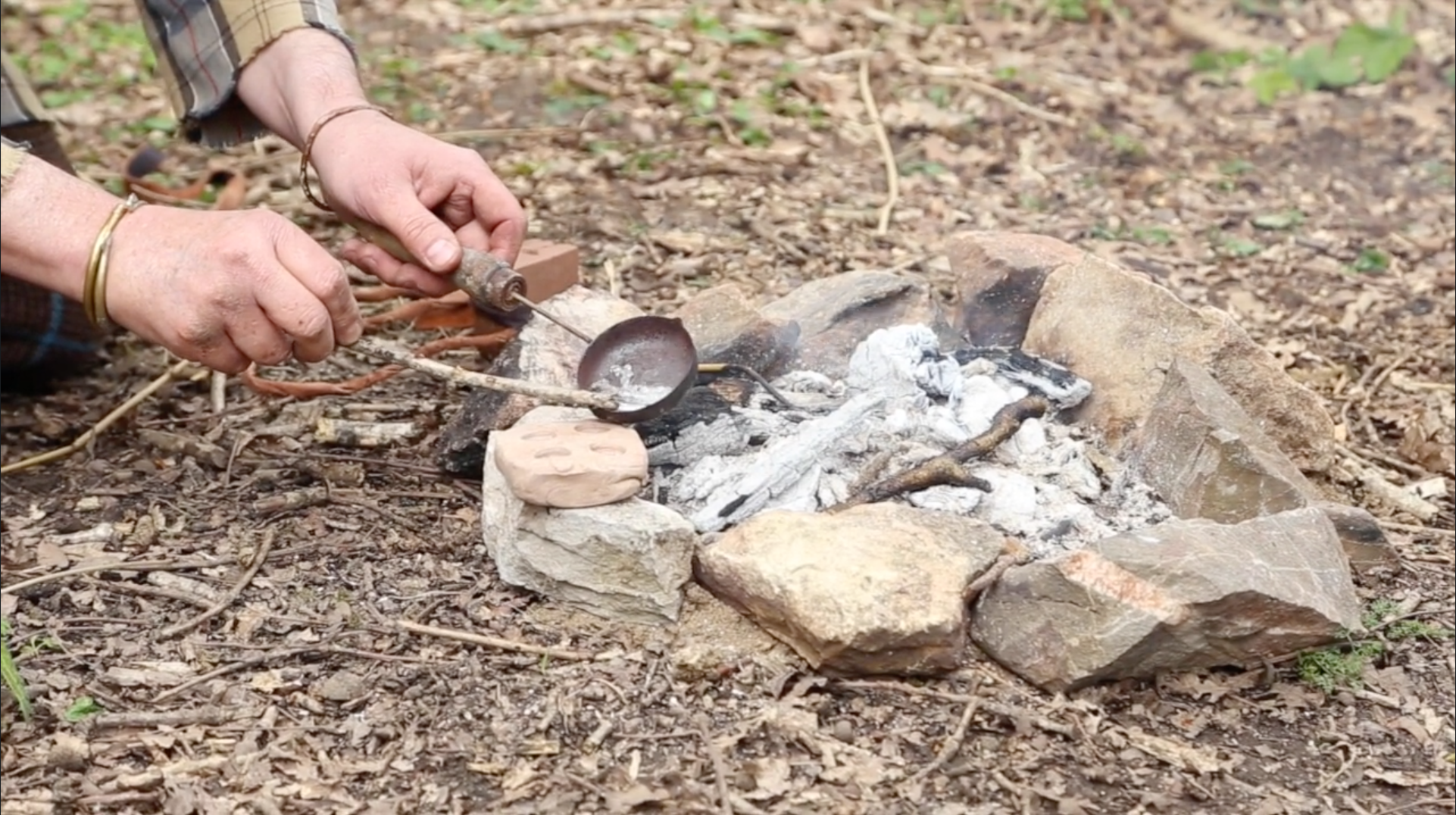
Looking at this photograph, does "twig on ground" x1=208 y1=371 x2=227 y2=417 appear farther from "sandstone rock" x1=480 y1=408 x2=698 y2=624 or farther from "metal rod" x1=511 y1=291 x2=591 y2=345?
"sandstone rock" x1=480 y1=408 x2=698 y2=624

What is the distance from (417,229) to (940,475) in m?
1.03

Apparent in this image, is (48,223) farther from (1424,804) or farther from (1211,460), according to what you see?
(1424,804)

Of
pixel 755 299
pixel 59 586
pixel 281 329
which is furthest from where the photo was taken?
pixel 755 299

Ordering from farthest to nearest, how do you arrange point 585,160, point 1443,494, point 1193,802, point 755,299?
point 585,160, point 755,299, point 1443,494, point 1193,802

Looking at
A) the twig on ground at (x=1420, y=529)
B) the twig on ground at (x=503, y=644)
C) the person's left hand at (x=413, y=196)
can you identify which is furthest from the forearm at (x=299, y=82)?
the twig on ground at (x=1420, y=529)

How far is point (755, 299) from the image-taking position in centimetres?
387

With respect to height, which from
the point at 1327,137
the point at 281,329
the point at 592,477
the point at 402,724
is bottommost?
the point at 1327,137

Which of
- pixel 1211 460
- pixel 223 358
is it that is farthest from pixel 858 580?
pixel 223 358

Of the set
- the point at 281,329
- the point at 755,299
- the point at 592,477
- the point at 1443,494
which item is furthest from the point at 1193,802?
the point at 755,299

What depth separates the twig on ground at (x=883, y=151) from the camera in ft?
14.6

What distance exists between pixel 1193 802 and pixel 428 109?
142 inches

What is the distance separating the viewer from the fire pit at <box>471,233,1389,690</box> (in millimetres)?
2477

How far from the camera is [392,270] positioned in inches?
114

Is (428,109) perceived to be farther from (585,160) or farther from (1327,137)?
(1327,137)
